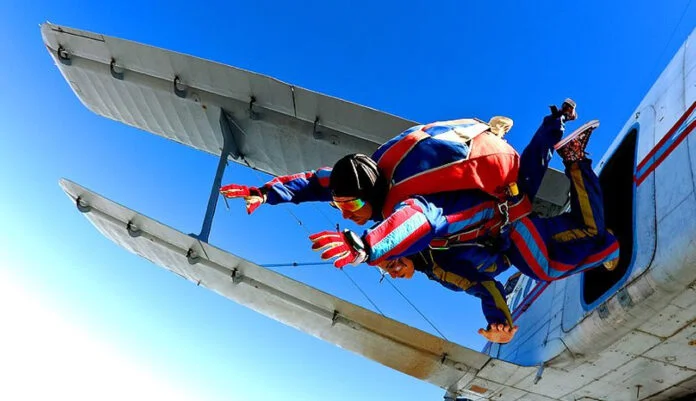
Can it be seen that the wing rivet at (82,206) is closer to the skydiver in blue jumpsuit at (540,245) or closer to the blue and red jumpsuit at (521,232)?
the blue and red jumpsuit at (521,232)

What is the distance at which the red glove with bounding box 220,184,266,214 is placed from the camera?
4.07m

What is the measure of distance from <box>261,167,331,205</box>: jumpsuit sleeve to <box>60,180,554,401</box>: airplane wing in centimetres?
148

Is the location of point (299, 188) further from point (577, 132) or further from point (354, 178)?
point (577, 132)

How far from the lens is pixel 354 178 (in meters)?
3.66

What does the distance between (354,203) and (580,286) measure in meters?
3.11

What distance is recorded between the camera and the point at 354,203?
3785mm

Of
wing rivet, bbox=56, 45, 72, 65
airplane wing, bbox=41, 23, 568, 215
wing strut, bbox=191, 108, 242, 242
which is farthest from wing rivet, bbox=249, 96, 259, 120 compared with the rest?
wing rivet, bbox=56, 45, 72, 65

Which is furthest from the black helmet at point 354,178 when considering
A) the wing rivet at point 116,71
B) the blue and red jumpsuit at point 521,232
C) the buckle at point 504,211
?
the wing rivet at point 116,71

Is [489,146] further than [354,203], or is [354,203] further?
[489,146]

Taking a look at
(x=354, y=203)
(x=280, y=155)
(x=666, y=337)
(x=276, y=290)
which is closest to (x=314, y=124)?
(x=280, y=155)

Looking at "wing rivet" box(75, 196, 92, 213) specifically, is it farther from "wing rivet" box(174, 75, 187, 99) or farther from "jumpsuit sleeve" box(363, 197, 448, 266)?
"jumpsuit sleeve" box(363, 197, 448, 266)

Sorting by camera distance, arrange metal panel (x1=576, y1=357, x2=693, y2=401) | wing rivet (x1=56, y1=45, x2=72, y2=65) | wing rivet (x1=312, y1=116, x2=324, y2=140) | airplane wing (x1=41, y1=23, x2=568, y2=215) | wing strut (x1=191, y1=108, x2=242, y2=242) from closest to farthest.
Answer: metal panel (x1=576, y1=357, x2=693, y2=401), wing strut (x1=191, y1=108, x2=242, y2=242), airplane wing (x1=41, y1=23, x2=568, y2=215), wing rivet (x1=312, y1=116, x2=324, y2=140), wing rivet (x1=56, y1=45, x2=72, y2=65)

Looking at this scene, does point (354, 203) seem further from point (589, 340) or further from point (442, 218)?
point (589, 340)

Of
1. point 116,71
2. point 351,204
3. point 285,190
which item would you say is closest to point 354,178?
point 351,204
